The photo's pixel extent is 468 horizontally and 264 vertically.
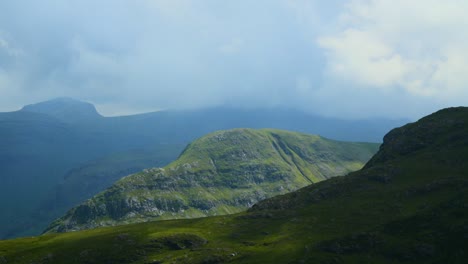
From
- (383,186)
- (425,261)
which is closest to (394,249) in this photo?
(425,261)

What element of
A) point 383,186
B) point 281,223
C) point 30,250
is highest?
point 383,186

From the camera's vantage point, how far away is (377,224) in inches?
6181

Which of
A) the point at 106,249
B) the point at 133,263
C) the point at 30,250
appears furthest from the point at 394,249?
the point at 30,250

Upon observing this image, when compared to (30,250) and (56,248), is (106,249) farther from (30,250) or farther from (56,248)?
(30,250)

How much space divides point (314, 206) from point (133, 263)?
278ft

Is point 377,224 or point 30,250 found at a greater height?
point 377,224

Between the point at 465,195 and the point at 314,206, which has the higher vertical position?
the point at 465,195

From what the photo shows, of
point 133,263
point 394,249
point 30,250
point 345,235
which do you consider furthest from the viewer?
point 30,250

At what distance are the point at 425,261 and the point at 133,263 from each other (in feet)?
344

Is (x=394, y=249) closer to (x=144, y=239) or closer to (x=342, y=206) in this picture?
(x=342, y=206)

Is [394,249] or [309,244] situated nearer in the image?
[394,249]

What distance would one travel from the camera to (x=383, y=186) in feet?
644

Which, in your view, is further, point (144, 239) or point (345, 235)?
point (144, 239)

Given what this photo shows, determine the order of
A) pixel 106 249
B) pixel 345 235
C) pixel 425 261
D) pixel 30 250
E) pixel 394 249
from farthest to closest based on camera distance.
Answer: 1. pixel 30 250
2. pixel 106 249
3. pixel 345 235
4. pixel 394 249
5. pixel 425 261
